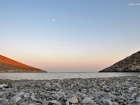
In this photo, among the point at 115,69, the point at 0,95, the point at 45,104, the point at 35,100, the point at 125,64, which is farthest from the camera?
the point at 125,64

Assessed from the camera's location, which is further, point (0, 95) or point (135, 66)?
point (135, 66)

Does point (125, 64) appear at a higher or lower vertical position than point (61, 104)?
higher

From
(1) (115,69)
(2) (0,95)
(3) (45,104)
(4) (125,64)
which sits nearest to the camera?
(3) (45,104)

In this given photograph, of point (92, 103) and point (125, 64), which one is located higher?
point (125, 64)

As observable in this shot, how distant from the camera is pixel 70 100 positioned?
8.67m

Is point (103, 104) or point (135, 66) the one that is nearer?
point (103, 104)

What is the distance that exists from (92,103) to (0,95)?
3565mm

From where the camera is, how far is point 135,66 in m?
161

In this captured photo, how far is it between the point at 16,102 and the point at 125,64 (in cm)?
16676

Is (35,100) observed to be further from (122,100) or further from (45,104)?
(122,100)

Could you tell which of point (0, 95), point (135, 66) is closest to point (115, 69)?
point (135, 66)

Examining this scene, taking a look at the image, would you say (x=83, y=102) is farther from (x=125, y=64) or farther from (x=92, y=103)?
(x=125, y=64)

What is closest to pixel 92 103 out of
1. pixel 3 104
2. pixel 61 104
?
pixel 61 104

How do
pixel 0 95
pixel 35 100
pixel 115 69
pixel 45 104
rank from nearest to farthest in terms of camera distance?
pixel 45 104
pixel 35 100
pixel 0 95
pixel 115 69
